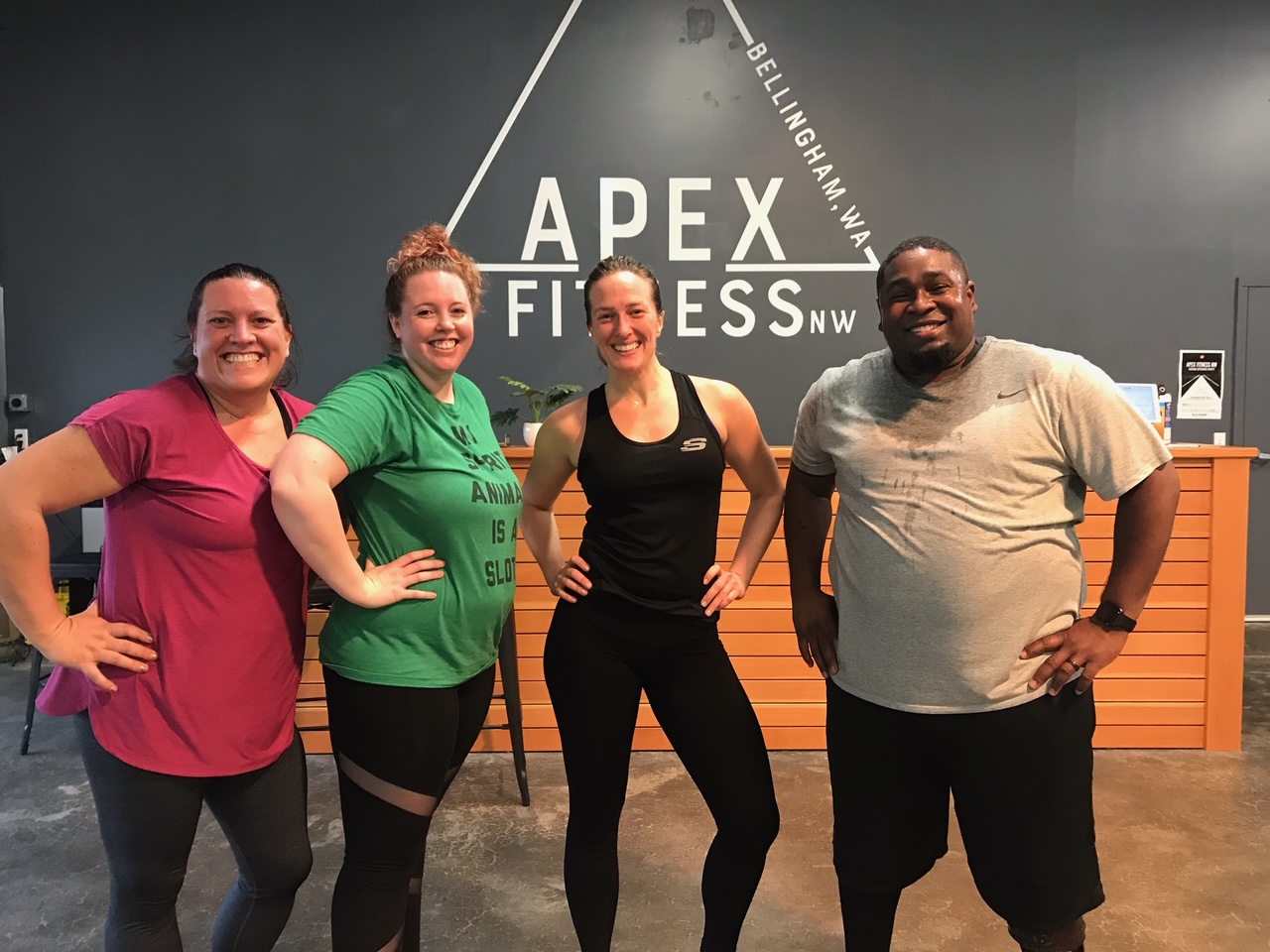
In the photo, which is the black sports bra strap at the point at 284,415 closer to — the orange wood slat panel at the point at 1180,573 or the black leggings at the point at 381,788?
the black leggings at the point at 381,788

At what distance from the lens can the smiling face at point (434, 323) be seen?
1465mm

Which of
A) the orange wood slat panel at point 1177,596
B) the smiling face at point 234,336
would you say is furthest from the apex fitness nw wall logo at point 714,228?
the smiling face at point 234,336

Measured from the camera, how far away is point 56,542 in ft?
15.6

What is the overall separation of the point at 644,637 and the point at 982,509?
A: 71cm

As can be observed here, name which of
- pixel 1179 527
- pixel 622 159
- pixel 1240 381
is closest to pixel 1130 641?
pixel 1179 527

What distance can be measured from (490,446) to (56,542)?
14.8 ft

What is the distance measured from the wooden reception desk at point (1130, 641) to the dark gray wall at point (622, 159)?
195cm

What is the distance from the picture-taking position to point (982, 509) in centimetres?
136

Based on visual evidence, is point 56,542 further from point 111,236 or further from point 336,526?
point 336,526

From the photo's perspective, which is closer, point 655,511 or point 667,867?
point 655,511

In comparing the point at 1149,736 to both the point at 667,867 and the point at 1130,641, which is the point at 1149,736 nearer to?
the point at 1130,641

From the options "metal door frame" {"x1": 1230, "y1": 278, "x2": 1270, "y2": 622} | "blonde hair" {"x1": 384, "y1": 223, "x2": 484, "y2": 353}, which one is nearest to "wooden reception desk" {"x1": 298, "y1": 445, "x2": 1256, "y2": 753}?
"blonde hair" {"x1": 384, "y1": 223, "x2": 484, "y2": 353}

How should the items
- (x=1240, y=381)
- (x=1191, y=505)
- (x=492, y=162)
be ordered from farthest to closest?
(x=1240, y=381) → (x=492, y=162) → (x=1191, y=505)

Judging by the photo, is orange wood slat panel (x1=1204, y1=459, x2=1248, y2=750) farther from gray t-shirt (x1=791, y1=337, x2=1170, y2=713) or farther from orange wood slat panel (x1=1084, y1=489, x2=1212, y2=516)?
gray t-shirt (x1=791, y1=337, x2=1170, y2=713)
